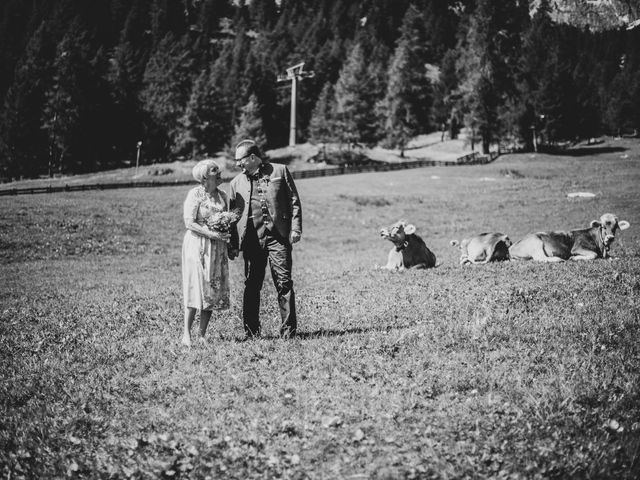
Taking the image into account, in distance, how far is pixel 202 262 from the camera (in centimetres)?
720

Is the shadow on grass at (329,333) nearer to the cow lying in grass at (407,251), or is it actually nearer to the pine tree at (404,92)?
the cow lying in grass at (407,251)

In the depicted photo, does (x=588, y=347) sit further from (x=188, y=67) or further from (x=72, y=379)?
(x=188, y=67)

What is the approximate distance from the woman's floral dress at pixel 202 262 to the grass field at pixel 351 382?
747 mm

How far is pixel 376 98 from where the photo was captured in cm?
7275

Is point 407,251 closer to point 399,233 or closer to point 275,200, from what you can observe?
point 399,233

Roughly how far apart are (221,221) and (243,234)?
1.42 feet

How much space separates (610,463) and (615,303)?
495 cm

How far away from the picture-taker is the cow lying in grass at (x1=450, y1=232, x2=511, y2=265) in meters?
13.7

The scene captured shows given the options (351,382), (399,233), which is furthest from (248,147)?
(399,233)

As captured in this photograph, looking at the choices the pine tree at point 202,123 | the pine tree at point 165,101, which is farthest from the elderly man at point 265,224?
the pine tree at point 165,101

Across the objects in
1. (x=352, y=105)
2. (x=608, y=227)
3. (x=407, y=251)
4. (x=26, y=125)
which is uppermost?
(x=352, y=105)

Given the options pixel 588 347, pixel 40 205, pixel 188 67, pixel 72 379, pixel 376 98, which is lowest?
pixel 72 379

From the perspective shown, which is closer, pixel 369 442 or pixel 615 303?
pixel 369 442

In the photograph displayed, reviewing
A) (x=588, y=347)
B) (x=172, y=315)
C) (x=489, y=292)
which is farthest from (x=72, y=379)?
(x=489, y=292)
